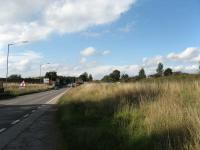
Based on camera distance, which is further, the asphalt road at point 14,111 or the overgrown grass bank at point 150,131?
the asphalt road at point 14,111

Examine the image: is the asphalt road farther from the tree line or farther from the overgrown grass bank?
the tree line

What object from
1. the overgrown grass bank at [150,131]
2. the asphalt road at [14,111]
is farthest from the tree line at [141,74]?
A: the overgrown grass bank at [150,131]

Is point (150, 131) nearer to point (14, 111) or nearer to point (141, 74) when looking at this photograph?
point (14, 111)

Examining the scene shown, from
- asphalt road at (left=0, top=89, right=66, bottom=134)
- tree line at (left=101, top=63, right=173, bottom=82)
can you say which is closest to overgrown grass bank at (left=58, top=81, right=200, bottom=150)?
asphalt road at (left=0, top=89, right=66, bottom=134)

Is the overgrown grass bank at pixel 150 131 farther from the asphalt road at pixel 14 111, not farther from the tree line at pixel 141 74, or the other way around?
the tree line at pixel 141 74

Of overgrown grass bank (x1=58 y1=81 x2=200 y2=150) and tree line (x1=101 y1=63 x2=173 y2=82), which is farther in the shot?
tree line (x1=101 y1=63 x2=173 y2=82)

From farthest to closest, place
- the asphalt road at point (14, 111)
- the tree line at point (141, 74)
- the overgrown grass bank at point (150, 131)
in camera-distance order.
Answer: the tree line at point (141, 74) → the asphalt road at point (14, 111) → the overgrown grass bank at point (150, 131)

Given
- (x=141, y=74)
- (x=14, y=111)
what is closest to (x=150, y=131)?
(x=14, y=111)

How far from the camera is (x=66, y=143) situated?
37.4 ft

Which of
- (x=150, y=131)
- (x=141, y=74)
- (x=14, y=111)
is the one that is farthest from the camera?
(x=141, y=74)

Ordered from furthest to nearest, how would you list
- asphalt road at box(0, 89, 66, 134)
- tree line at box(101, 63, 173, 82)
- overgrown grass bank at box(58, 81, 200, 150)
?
tree line at box(101, 63, 173, 82), asphalt road at box(0, 89, 66, 134), overgrown grass bank at box(58, 81, 200, 150)

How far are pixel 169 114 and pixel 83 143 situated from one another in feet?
7.63

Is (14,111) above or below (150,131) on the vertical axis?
below

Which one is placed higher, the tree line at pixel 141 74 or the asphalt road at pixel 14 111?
the tree line at pixel 141 74
